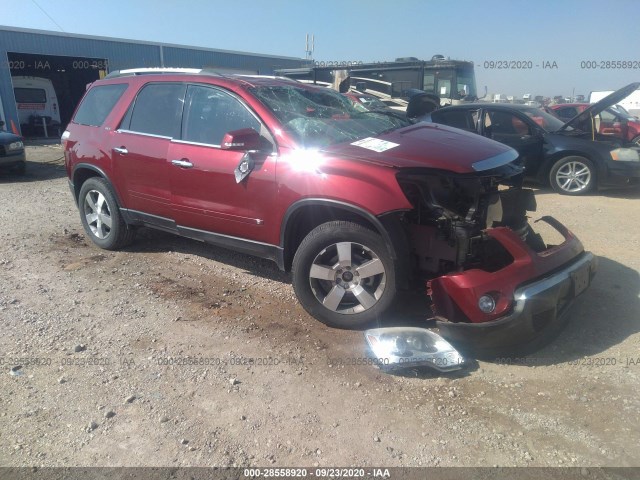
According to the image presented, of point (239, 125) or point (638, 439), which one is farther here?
point (239, 125)

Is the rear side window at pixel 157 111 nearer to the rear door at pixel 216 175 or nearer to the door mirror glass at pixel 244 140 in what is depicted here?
the rear door at pixel 216 175

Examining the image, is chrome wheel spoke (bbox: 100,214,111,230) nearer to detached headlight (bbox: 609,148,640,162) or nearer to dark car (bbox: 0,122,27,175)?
dark car (bbox: 0,122,27,175)

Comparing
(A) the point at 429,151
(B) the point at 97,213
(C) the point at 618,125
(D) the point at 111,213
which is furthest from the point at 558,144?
(B) the point at 97,213

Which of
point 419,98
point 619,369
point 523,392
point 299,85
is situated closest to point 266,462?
point 523,392

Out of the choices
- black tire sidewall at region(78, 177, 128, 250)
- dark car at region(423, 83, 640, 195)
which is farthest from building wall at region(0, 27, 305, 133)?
black tire sidewall at region(78, 177, 128, 250)

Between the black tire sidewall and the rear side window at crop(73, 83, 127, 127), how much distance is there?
0.64 meters

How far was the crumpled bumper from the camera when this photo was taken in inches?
117

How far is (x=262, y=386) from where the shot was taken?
9.73 ft

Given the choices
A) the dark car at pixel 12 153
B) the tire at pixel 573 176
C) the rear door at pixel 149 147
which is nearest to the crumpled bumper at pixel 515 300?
the rear door at pixel 149 147

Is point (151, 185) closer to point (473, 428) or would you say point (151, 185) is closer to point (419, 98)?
point (473, 428)

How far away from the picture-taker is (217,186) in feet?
13.2

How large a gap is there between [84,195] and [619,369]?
5334 millimetres

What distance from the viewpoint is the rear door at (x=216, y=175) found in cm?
382

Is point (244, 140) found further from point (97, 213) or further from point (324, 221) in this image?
point (97, 213)
